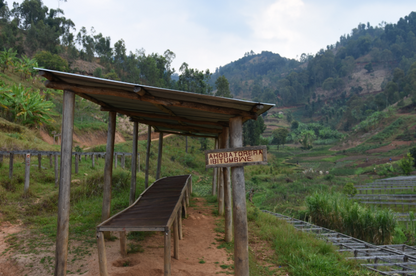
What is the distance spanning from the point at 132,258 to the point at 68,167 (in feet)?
6.79

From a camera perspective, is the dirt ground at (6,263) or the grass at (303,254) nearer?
the dirt ground at (6,263)

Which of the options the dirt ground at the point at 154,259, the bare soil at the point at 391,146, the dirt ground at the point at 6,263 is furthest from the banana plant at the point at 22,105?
the bare soil at the point at 391,146

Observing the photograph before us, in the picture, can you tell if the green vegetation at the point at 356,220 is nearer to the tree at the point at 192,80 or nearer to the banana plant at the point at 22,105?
the banana plant at the point at 22,105

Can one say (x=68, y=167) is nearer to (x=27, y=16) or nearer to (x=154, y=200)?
(x=154, y=200)

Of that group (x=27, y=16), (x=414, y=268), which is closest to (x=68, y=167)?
(x=414, y=268)

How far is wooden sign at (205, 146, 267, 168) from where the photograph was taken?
4.09m

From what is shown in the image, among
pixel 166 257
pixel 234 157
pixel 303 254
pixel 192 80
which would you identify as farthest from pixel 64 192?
pixel 192 80

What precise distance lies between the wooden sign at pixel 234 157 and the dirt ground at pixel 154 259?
2.03m

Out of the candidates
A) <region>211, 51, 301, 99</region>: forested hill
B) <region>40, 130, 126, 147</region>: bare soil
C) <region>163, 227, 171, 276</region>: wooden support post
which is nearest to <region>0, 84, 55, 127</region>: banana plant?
<region>40, 130, 126, 147</region>: bare soil

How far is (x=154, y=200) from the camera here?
→ 19.7ft

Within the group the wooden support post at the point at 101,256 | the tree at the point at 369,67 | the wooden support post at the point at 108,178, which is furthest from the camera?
the tree at the point at 369,67

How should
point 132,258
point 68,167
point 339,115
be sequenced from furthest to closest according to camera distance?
point 339,115, point 132,258, point 68,167

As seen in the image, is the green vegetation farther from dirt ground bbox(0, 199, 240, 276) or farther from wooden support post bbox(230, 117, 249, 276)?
wooden support post bbox(230, 117, 249, 276)

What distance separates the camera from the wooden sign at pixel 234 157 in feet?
13.4
